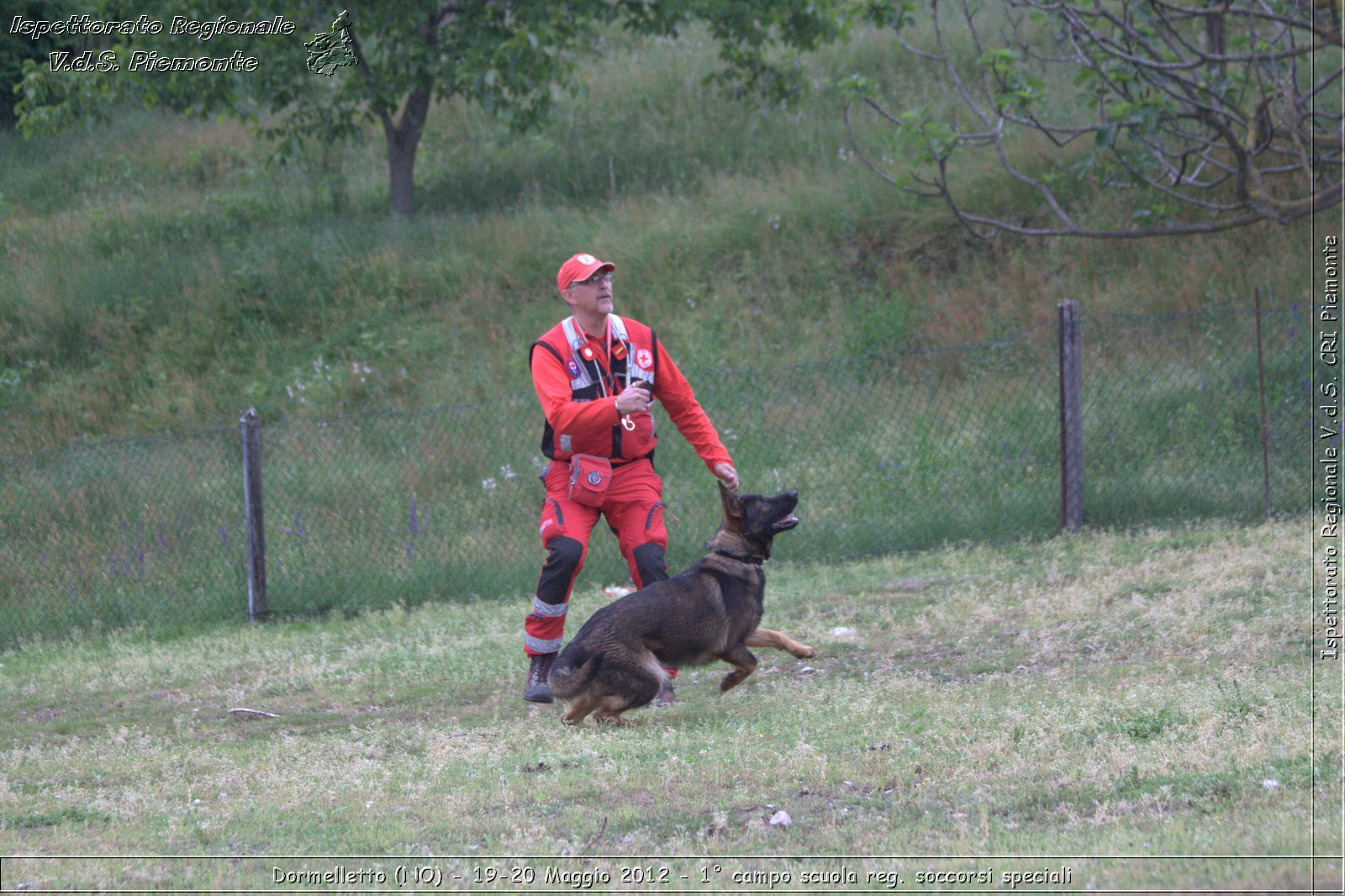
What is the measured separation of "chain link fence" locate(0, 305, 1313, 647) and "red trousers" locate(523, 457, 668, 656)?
3089 mm

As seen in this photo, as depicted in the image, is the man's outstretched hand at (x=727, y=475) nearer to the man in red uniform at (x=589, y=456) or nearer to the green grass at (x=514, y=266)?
the man in red uniform at (x=589, y=456)

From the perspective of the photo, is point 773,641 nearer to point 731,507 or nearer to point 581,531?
point 731,507

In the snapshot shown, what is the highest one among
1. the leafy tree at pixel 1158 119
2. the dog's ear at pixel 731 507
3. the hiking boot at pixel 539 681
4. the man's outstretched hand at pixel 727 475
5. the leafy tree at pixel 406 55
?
the leafy tree at pixel 406 55

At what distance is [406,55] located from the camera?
558 inches

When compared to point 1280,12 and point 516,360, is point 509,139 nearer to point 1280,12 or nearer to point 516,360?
point 516,360

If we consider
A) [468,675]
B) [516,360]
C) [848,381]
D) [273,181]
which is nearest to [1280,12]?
[848,381]

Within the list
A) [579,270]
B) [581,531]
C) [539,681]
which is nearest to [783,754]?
[581,531]

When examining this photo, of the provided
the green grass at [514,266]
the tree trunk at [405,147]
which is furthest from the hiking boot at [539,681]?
the tree trunk at [405,147]

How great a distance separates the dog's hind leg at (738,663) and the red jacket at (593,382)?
932 millimetres

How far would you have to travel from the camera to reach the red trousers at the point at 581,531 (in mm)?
5508

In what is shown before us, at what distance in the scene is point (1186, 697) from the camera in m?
4.53

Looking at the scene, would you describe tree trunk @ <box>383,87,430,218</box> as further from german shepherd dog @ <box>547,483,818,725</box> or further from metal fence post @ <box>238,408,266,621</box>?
german shepherd dog @ <box>547,483,818,725</box>

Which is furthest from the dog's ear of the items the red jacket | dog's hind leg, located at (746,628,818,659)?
dog's hind leg, located at (746,628,818,659)

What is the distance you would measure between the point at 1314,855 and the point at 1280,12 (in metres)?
10.8
